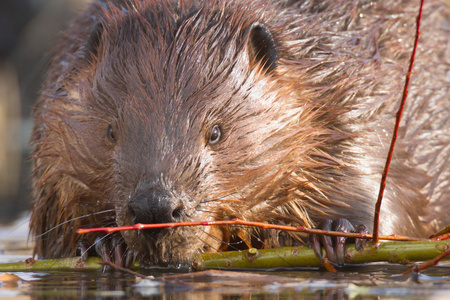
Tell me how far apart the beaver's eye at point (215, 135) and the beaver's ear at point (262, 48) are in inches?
16.3

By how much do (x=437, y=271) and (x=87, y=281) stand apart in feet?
4.11

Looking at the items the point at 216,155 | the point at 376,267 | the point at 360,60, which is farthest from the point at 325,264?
the point at 360,60

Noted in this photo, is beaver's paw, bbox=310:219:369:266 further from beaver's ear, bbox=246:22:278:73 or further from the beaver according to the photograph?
beaver's ear, bbox=246:22:278:73

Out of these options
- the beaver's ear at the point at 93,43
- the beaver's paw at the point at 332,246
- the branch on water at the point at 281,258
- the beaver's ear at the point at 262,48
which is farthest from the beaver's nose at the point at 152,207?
the beaver's ear at the point at 93,43

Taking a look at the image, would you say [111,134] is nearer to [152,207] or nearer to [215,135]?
[215,135]

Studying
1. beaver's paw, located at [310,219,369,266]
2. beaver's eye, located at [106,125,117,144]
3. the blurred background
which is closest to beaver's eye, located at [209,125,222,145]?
beaver's eye, located at [106,125,117,144]

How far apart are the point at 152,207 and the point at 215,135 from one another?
1.92 ft

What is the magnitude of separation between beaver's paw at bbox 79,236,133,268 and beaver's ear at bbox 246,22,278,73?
0.98 m

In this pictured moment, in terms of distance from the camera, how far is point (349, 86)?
3.60m

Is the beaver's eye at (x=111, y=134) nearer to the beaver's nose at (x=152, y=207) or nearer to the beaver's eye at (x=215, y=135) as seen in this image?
the beaver's eye at (x=215, y=135)

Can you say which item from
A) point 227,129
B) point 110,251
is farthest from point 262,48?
point 110,251

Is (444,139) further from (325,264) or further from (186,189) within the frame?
(186,189)

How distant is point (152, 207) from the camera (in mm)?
2600

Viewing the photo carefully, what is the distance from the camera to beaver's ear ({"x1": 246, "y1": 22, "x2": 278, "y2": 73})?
132 inches
